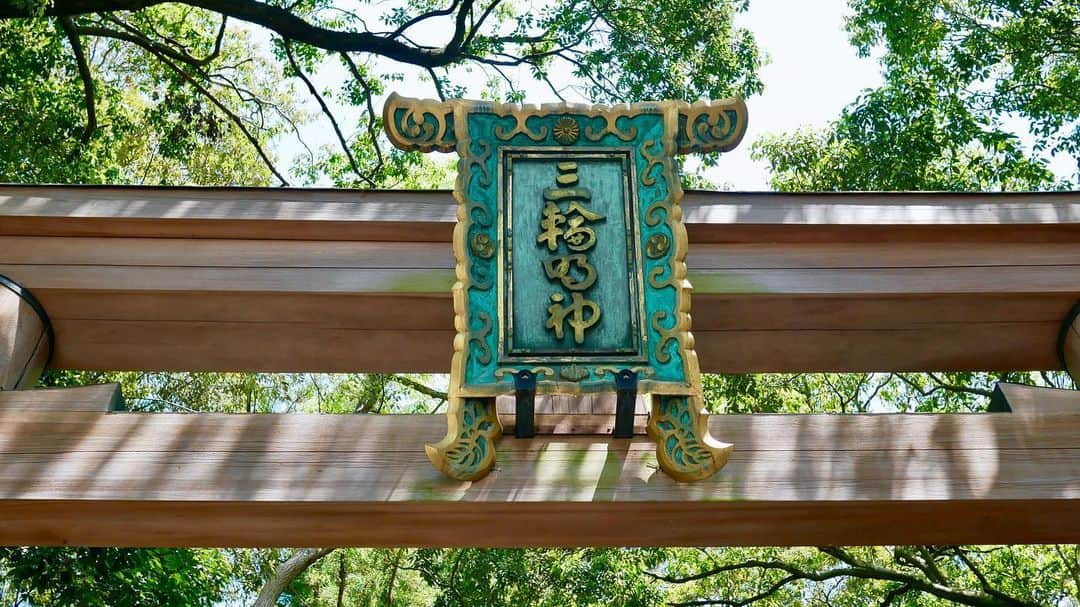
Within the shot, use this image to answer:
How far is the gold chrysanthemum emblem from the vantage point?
2553 millimetres

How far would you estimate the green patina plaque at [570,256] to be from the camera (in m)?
2.19

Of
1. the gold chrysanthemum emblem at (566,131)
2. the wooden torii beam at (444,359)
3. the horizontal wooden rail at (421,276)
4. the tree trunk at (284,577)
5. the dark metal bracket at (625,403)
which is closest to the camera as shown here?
the dark metal bracket at (625,403)

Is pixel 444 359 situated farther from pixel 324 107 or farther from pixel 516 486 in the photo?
pixel 324 107

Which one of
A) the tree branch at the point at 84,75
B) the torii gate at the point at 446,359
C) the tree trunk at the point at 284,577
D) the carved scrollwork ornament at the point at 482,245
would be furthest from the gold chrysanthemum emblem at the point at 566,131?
the tree trunk at the point at 284,577

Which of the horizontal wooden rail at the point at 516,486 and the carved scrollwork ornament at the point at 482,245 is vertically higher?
the carved scrollwork ornament at the point at 482,245

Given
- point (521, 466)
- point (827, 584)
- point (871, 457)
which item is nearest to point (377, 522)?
point (521, 466)

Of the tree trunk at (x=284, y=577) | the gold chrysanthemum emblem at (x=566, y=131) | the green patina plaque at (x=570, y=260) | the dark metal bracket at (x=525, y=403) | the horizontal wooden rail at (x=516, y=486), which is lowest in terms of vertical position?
the tree trunk at (x=284, y=577)

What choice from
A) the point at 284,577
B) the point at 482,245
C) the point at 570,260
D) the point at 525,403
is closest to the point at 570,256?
the point at 570,260

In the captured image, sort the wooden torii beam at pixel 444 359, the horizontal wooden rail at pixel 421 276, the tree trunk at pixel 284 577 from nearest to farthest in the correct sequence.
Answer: the wooden torii beam at pixel 444 359 → the horizontal wooden rail at pixel 421 276 → the tree trunk at pixel 284 577

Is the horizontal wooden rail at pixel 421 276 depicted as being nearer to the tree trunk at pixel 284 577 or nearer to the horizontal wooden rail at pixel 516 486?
the horizontal wooden rail at pixel 516 486

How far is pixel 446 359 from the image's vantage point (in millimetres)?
2857

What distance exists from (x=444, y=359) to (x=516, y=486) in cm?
69

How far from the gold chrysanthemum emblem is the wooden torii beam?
0.46 metres

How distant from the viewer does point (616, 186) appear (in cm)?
249
